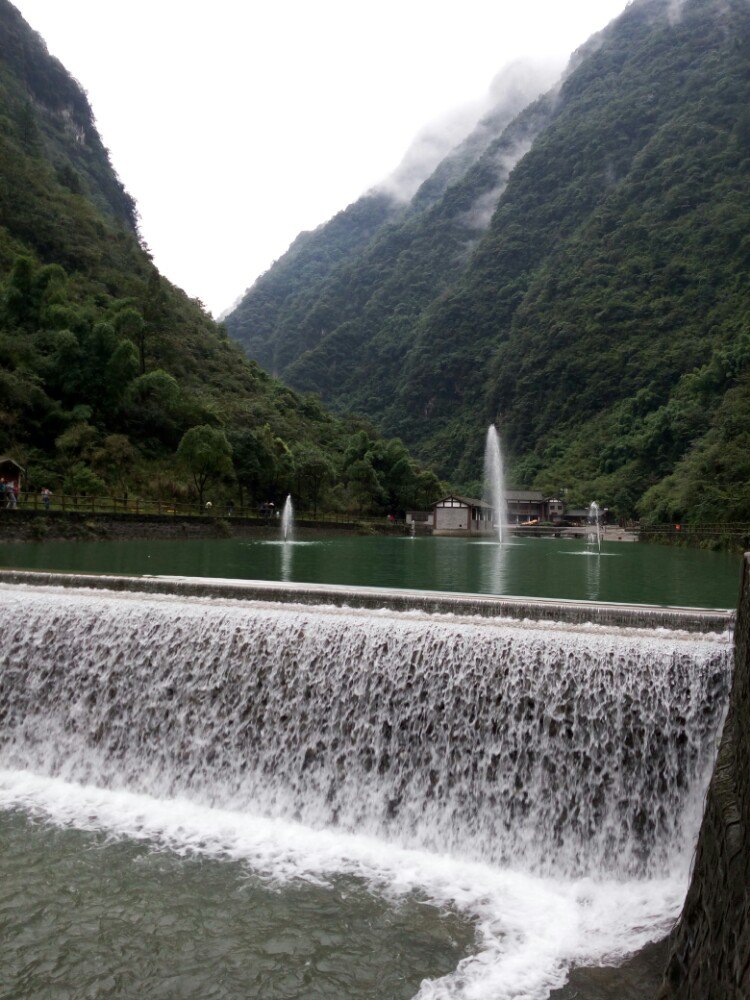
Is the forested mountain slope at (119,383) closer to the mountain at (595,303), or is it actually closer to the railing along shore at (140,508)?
the railing along shore at (140,508)

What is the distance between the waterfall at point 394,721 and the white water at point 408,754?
0.7 inches

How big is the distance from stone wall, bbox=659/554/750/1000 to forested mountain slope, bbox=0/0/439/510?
31975 millimetres

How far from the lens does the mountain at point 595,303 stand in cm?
7675

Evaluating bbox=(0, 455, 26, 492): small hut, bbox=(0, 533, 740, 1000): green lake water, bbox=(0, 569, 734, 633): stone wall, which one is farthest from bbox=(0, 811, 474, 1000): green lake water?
bbox=(0, 455, 26, 492): small hut

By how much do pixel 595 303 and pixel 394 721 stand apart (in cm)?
10934

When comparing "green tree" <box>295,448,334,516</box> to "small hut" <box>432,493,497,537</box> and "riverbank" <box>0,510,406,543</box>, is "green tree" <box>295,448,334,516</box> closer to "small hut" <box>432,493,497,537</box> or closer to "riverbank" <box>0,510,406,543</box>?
"riverbank" <box>0,510,406,543</box>

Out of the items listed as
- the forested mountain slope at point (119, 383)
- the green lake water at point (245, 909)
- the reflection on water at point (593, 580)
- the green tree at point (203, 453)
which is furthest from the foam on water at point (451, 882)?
the green tree at point (203, 453)

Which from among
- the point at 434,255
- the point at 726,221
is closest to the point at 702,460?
the point at 726,221

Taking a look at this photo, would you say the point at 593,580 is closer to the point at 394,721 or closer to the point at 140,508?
the point at 394,721

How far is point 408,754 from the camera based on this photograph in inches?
257

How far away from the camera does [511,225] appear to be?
14562 cm

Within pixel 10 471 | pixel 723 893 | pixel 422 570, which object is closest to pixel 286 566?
pixel 422 570

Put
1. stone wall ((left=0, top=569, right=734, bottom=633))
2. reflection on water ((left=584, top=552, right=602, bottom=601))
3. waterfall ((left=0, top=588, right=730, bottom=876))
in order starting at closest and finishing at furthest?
waterfall ((left=0, top=588, right=730, bottom=876)), stone wall ((left=0, top=569, right=734, bottom=633)), reflection on water ((left=584, top=552, right=602, bottom=601))

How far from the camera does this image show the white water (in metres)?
5.51
